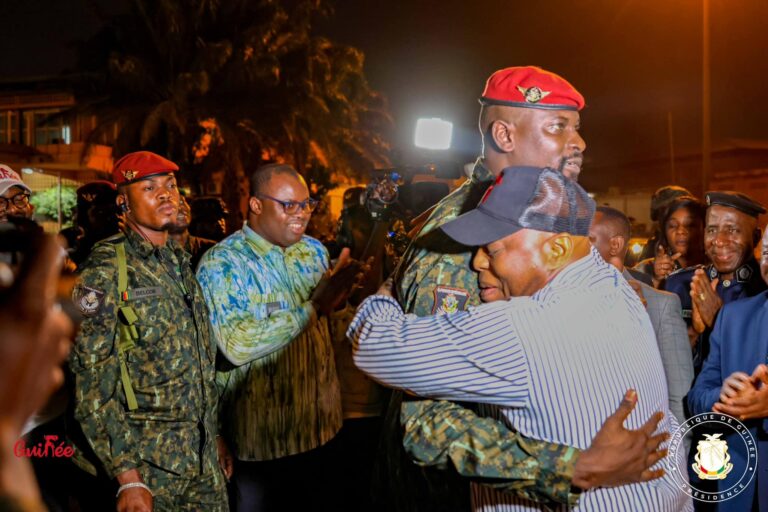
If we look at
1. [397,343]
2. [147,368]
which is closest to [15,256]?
[397,343]

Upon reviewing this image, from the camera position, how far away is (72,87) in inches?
857

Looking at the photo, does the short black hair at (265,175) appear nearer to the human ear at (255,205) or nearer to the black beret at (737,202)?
the human ear at (255,205)

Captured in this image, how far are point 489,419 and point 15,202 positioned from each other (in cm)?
415

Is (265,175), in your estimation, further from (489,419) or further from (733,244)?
(733,244)

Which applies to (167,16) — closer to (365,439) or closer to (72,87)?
(72,87)

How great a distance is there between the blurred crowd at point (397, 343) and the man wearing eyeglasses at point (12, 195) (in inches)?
1.0

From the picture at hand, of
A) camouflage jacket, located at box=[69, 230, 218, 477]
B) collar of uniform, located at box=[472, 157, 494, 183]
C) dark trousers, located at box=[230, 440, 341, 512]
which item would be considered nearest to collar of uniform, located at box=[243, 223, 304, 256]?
camouflage jacket, located at box=[69, 230, 218, 477]

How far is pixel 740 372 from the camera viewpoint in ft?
10.00

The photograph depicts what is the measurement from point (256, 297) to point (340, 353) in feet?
8.63

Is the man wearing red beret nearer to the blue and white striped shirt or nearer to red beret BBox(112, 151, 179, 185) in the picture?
the blue and white striped shirt

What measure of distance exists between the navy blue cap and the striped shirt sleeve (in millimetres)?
268

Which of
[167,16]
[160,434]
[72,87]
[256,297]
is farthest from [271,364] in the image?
[72,87]

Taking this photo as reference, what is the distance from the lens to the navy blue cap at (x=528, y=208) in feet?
6.29

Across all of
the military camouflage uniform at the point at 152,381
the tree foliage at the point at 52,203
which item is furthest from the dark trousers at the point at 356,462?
the tree foliage at the point at 52,203
